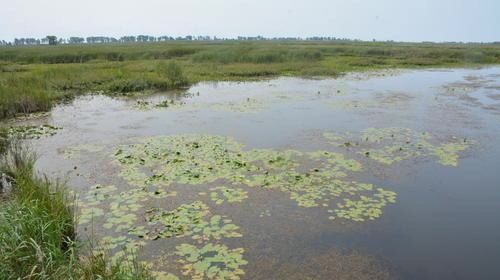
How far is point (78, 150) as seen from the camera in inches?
364

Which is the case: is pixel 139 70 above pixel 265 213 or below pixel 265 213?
above

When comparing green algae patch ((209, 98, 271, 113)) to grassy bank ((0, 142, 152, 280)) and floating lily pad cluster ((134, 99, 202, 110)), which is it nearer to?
floating lily pad cluster ((134, 99, 202, 110))

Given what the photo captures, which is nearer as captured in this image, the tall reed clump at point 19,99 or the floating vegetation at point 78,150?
the floating vegetation at point 78,150

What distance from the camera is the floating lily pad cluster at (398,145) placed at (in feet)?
28.8

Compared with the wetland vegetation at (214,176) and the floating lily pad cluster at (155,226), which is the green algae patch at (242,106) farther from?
the floating lily pad cluster at (155,226)

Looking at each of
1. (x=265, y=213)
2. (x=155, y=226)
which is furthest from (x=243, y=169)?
(x=155, y=226)

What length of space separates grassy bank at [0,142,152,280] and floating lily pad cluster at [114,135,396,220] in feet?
6.61

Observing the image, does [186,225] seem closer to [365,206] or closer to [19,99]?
[365,206]

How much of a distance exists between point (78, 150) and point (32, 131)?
100 inches

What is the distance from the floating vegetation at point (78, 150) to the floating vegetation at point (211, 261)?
5.00 metres

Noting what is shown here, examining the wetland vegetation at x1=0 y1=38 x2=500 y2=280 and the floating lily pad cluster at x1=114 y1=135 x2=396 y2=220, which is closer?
the wetland vegetation at x1=0 y1=38 x2=500 y2=280

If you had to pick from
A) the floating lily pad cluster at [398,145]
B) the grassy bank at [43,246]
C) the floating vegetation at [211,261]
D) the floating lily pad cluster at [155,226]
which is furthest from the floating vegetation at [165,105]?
the floating vegetation at [211,261]

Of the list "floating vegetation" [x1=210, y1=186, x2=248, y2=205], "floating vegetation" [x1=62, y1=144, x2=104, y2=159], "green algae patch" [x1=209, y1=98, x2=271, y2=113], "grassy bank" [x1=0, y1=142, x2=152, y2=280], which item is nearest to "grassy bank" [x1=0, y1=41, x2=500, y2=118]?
"floating vegetation" [x1=62, y1=144, x2=104, y2=159]

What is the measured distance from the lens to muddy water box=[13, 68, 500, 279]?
16.0ft
